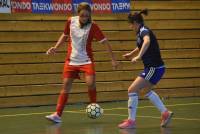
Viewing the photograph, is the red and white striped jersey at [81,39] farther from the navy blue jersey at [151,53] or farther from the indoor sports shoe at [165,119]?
the indoor sports shoe at [165,119]

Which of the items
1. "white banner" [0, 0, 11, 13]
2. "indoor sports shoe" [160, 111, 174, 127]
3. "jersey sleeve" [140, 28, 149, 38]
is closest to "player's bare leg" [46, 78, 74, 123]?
"jersey sleeve" [140, 28, 149, 38]

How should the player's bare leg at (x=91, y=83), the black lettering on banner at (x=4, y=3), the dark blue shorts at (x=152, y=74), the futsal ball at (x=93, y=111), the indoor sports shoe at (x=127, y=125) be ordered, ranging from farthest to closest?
the black lettering on banner at (x=4, y=3)
the player's bare leg at (x=91, y=83)
the futsal ball at (x=93, y=111)
the dark blue shorts at (x=152, y=74)
the indoor sports shoe at (x=127, y=125)

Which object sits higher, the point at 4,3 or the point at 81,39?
the point at 4,3

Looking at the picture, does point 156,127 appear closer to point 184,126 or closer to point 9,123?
point 184,126

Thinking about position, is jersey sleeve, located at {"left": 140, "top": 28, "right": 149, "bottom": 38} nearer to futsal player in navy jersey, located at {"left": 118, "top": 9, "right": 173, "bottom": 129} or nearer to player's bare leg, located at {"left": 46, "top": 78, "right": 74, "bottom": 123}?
futsal player in navy jersey, located at {"left": 118, "top": 9, "right": 173, "bottom": 129}

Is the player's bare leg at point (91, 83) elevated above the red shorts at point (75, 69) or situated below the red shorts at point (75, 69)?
below

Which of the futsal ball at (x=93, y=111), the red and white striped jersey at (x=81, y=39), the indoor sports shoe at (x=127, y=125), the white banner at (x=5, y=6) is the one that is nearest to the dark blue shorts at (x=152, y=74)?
the indoor sports shoe at (x=127, y=125)

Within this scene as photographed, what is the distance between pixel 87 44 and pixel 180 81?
6.35 metres

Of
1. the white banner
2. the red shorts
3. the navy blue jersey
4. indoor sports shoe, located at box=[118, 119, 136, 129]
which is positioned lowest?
indoor sports shoe, located at box=[118, 119, 136, 129]

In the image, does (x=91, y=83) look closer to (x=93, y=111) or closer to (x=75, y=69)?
(x=75, y=69)

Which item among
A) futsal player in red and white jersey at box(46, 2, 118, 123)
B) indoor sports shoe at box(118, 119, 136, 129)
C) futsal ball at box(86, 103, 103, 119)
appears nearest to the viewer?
indoor sports shoe at box(118, 119, 136, 129)

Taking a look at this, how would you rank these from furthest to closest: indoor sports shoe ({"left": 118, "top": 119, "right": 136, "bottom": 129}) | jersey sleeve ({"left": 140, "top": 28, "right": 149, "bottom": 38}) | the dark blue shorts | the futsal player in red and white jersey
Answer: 1. the futsal player in red and white jersey
2. the dark blue shorts
3. jersey sleeve ({"left": 140, "top": 28, "right": 149, "bottom": 38})
4. indoor sports shoe ({"left": 118, "top": 119, "right": 136, "bottom": 129})

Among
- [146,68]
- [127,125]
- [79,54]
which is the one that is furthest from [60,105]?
[146,68]

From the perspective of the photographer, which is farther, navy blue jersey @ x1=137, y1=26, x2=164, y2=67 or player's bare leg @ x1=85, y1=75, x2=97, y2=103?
player's bare leg @ x1=85, y1=75, x2=97, y2=103
